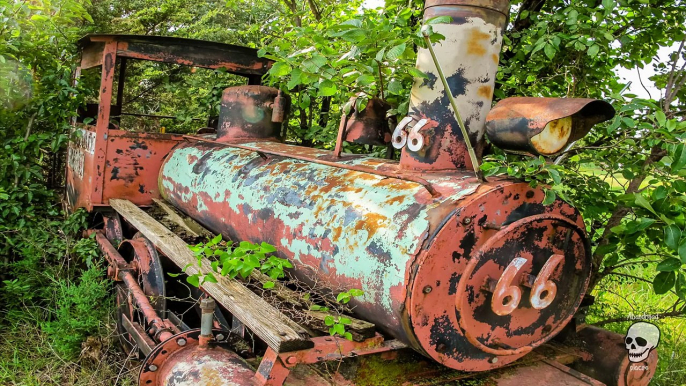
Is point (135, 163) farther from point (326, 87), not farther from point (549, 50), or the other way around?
point (549, 50)

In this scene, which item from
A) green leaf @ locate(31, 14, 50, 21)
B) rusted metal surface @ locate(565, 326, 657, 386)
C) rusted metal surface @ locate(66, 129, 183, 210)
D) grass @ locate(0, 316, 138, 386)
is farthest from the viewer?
green leaf @ locate(31, 14, 50, 21)

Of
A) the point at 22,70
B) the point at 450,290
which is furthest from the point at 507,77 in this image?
the point at 22,70

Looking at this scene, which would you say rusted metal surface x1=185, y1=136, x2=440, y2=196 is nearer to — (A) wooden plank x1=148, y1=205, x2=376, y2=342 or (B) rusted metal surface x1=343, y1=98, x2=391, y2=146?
(B) rusted metal surface x1=343, y1=98, x2=391, y2=146

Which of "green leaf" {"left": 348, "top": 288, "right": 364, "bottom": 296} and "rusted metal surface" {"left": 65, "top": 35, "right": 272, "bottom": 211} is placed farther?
"rusted metal surface" {"left": 65, "top": 35, "right": 272, "bottom": 211}

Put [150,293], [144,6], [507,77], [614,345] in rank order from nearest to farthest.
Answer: [614,345] → [150,293] → [507,77] → [144,6]

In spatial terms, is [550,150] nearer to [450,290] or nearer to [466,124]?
[466,124]

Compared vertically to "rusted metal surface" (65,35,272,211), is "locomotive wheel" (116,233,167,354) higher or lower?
lower

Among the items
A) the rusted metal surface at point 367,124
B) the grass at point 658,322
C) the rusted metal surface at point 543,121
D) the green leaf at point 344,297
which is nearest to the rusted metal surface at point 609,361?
the grass at point 658,322

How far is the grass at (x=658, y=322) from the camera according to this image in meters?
3.85

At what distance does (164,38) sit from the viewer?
4723 mm

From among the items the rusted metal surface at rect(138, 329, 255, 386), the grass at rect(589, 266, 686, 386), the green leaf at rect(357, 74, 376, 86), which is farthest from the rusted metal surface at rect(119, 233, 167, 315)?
the grass at rect(589, 266, 686, 386)

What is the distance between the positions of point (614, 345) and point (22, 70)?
17.7ft

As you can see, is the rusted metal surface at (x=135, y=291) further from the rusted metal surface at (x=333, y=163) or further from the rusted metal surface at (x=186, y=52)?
the rusted metal surface at (x=186, y=52)

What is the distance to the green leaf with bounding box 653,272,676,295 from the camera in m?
2.55
